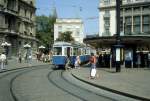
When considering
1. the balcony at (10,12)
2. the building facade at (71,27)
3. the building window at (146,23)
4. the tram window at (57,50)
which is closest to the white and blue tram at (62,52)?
the tram window at (57,50)

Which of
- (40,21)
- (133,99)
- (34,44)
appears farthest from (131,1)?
(133,99)

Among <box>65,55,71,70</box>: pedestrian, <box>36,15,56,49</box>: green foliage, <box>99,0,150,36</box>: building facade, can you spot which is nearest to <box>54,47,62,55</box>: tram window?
<box>65,55,71,70</box>: pedestrian

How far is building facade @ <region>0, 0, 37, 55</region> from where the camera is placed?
70.4 meters

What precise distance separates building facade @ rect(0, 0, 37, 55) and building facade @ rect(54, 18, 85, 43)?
25.1m

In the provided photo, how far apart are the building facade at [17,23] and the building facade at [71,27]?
25115 millimetres

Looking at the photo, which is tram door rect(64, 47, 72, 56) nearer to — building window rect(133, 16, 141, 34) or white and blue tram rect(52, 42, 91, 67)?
white and blue tram rect(52, 42, 91, 67)

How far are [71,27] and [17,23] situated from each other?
38.7 metres

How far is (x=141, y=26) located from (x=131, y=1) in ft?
19.6

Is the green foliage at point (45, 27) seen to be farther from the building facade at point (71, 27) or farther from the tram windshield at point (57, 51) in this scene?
the tram windshield at point (57, 51)

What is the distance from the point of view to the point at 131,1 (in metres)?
88.0

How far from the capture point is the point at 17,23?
77812 mm

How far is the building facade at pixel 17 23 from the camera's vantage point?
70375mm

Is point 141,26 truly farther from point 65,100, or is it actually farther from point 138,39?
point 65,100

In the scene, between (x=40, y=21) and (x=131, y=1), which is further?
(x=40, y=21)
